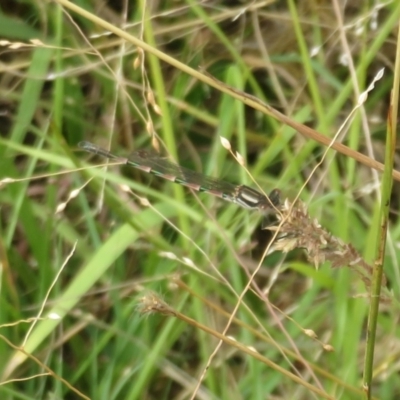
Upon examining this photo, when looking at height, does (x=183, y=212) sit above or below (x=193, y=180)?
below

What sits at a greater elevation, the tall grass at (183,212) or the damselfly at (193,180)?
the damselfly at (193,180)

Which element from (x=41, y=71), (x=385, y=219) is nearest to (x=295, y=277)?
(x=41, y=71)

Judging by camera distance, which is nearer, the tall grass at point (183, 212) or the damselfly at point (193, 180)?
the damselfly at point (193, 180)

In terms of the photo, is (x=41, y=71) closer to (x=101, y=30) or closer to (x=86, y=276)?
(x=101, y=30)

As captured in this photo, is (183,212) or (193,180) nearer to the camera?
(193,180)
